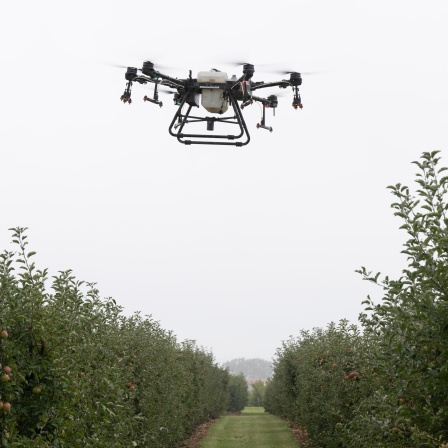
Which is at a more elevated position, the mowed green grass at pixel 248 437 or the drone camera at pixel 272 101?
the drone camera at pixel 272 101

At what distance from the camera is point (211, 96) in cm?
747

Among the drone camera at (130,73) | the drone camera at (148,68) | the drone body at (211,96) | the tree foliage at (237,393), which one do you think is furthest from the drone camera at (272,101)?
the tree foliage at (237,393)

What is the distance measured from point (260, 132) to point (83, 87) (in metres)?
2.31

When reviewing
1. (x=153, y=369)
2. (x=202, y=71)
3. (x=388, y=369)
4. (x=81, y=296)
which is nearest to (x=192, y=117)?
(x=202, y=71)

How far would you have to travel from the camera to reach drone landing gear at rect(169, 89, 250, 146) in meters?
7.24

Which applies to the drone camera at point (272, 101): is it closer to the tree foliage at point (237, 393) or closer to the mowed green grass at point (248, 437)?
the mowed green grass at point (248, 437)

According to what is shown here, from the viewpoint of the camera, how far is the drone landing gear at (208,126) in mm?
7242

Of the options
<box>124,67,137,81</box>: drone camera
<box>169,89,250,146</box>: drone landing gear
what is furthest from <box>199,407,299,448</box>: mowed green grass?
<box>124,67,137,81</box>: drone camera

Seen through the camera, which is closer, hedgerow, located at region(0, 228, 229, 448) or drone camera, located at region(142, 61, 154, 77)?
hedgerow, located at region(0, 228, 229, 448)

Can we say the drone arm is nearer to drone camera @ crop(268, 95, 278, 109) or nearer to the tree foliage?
drone camera @ crop(268, 95, 278, 109)

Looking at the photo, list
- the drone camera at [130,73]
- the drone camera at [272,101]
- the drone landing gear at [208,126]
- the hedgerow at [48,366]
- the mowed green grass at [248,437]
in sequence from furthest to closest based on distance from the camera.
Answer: the mowed green grass at [248,437] → the drone camera at [272,101] → the drone camera at [130,73] → the drone landing gear at [208,126] → the hedgerow at [48,366]

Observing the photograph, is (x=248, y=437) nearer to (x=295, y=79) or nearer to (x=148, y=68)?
(x=295, y=79)

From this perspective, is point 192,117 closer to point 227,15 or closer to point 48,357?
point 227,15

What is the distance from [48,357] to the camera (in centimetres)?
525
